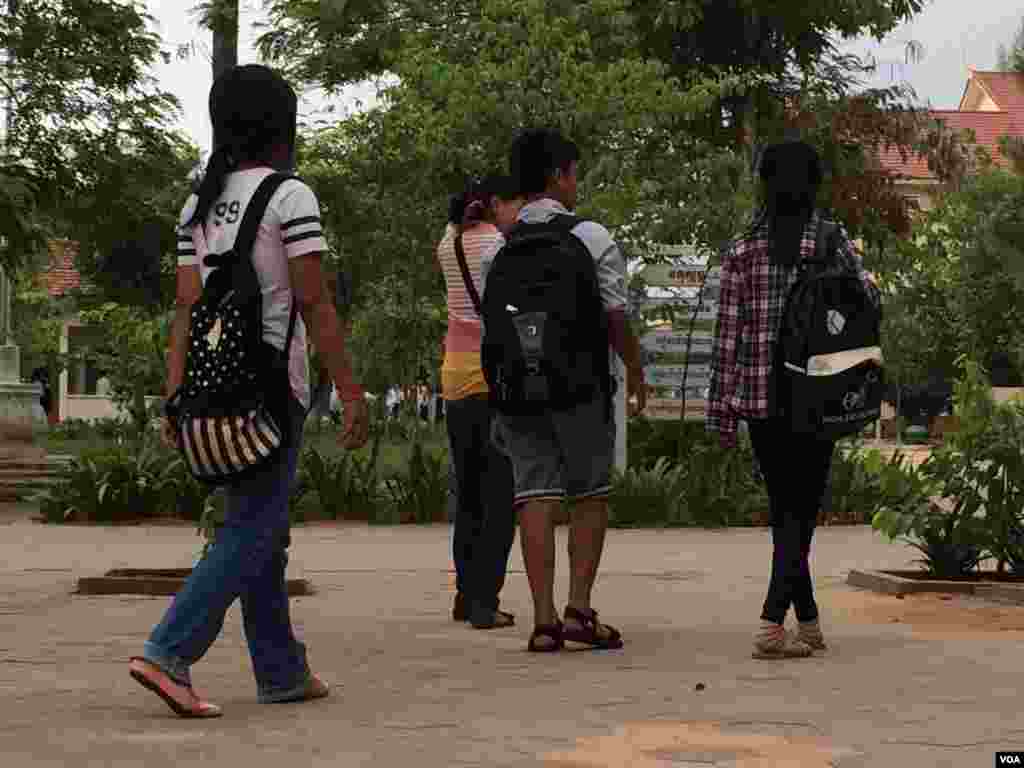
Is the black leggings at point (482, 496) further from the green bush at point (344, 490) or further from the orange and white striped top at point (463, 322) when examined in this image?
the green bush at point (344, 490)

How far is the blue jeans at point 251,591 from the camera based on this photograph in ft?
22.2

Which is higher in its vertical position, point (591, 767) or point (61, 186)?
point (61, 186)

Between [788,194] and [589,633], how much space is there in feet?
5.66

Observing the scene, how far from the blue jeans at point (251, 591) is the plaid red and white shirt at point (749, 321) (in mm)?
2117

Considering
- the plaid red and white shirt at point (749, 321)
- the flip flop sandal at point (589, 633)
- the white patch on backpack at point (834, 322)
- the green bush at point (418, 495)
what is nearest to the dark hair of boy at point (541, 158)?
the plaid red and white shirt at point (749, 321)

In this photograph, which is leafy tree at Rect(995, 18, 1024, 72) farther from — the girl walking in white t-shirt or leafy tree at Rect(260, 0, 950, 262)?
the girl walking in white t-shirt

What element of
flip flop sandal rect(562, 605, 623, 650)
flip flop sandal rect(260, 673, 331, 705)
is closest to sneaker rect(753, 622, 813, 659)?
flip flop sandal rect(562, 605, 623, 650)

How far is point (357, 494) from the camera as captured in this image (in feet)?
63.3

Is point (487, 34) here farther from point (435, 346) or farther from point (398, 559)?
point (435, 346)

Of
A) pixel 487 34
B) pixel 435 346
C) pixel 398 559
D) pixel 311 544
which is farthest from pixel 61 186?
pixel 435 346

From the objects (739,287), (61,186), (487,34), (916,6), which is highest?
(916,6)

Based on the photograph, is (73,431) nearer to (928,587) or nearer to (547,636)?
(928,587)

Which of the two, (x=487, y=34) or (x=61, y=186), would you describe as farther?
(x=487, y=34)

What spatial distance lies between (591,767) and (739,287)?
310 cm
